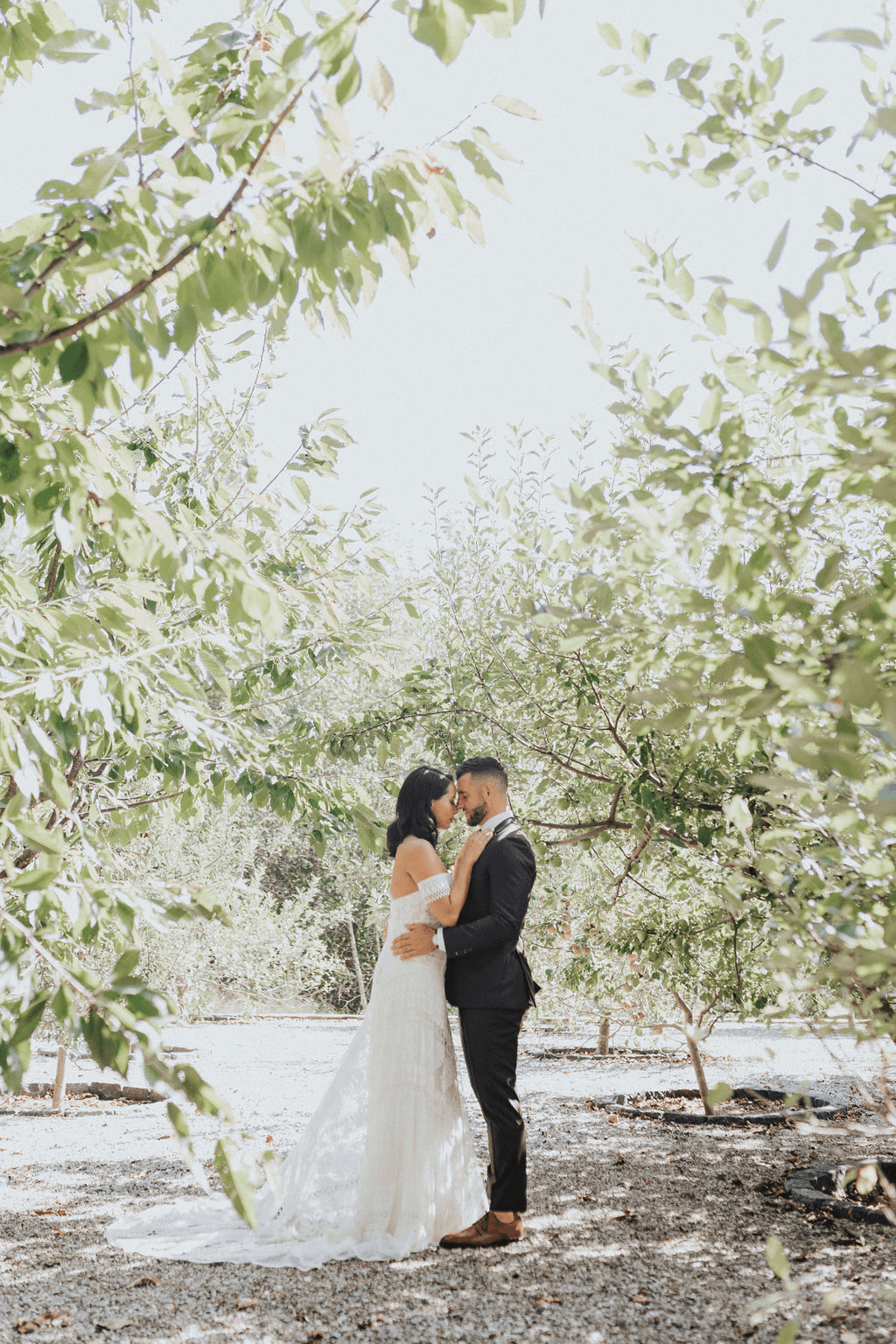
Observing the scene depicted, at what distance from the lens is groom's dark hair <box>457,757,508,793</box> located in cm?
502

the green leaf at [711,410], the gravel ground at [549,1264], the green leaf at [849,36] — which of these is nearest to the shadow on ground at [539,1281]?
the gravel ground at [549,1264]

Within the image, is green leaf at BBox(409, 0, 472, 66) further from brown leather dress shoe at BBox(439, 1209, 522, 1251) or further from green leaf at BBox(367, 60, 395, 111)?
brown leather dress shoe at BBox(439, 1209, 522, 1251)

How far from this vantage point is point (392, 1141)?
4.72 meters

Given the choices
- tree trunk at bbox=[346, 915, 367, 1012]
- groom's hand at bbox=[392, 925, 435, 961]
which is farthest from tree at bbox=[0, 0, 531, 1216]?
tree trunk at bbox=[346, 915, 367, 1012]

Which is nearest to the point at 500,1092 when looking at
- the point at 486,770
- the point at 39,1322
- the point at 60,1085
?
the point at 486,770

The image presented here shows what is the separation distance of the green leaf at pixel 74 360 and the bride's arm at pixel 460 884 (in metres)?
3.48

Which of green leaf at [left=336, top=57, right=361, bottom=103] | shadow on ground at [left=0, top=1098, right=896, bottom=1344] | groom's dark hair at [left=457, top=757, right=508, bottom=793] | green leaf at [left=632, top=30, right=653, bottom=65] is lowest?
shadow on ground at [left=0, top=1098, right=896, bottom=1344]

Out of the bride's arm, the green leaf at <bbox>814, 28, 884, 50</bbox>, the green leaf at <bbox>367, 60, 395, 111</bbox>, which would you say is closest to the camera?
the green leaf at <bbox>814, 28, 884, 50</bbox>

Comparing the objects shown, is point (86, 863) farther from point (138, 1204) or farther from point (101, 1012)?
point (138, 1204)

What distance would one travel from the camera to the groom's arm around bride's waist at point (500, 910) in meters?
4.65

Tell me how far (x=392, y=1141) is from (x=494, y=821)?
1.63m

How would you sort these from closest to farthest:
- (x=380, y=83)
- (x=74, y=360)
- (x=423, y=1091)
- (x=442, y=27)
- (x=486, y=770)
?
(x=442, y=27), (x=380, y=83), (x=74, y=360), (x=423, y=1091), (x=486, y=770)

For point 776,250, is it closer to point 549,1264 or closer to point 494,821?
point 494,821

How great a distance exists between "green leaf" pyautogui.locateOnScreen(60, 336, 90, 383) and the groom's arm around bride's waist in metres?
3.52
